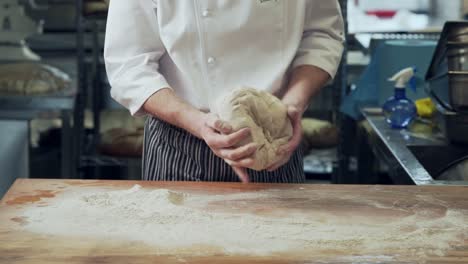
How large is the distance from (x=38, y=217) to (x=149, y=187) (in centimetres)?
24

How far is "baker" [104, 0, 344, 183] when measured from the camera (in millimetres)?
1577

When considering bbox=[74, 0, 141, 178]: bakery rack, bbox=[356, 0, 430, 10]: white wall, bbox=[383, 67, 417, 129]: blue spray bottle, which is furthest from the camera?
bbox=[356, 0, 430, 10]: white wall

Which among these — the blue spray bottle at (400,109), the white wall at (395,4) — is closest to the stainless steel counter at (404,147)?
the blue spray bottle at (400,109)

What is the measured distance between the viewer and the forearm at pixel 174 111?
1.50 meters

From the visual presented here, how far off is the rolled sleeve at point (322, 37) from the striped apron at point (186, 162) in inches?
7.7

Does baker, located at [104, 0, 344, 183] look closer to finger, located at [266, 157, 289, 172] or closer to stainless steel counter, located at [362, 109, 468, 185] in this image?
finger, located at [266, 157, 289, 172]

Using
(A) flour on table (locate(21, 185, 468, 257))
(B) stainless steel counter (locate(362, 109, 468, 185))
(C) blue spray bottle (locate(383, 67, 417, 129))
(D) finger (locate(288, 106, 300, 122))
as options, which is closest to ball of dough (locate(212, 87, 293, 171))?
(D) finger (locate(288, 106, 300, 122))

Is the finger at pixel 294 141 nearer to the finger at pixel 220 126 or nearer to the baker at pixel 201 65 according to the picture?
the baker at pixel 201 65

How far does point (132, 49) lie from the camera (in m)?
1.62

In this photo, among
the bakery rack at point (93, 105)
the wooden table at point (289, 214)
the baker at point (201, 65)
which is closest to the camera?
the wooden table at point (289, 214)

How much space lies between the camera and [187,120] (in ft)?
4.96

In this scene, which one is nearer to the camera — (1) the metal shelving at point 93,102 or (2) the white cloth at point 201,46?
(2) the white cloth at point 201,46

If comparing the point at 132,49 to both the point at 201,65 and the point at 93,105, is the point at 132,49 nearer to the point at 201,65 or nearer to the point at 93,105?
the point at 201,65

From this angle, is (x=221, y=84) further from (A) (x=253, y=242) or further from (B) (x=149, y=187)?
(A) (x=253, y=242)
